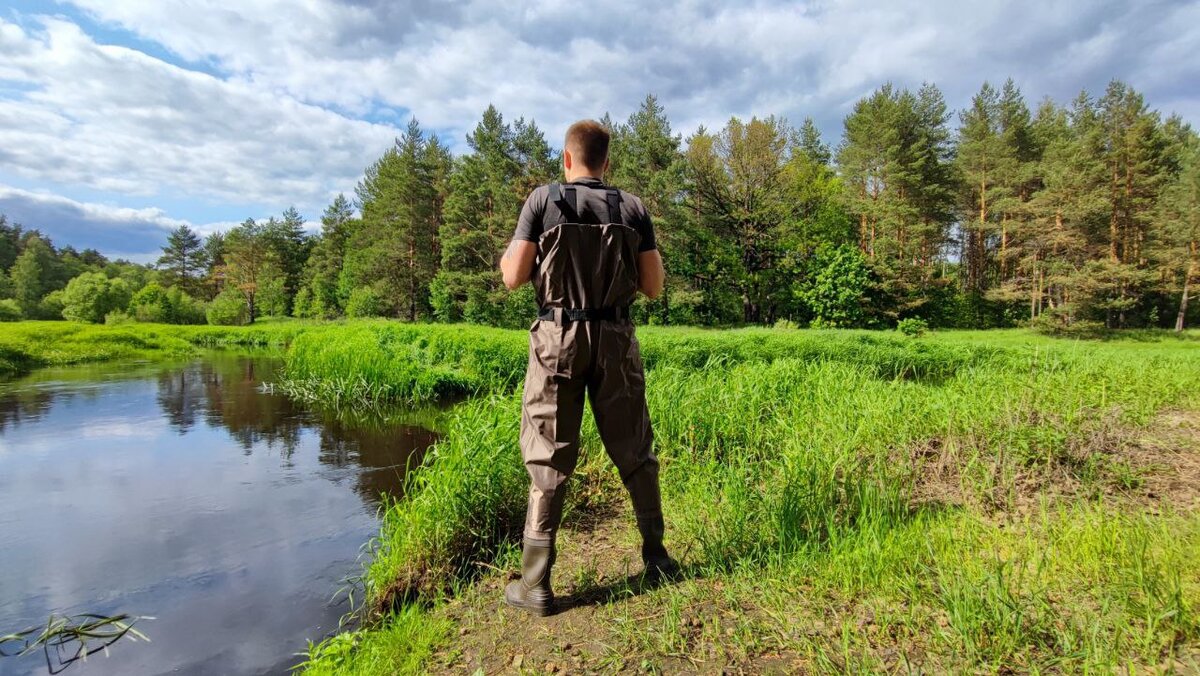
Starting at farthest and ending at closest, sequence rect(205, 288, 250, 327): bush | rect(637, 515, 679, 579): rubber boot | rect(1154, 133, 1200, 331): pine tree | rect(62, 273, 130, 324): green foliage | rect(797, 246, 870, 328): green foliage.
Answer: rect(205, 288, 250, 327): bush, rect(62, 273, 130, 324): green foliage, rect(797, 246, 870, 328): green foliage, rect(1154, 133, 1200, 331): pine tree, rect(637, 515, 679, 579): rubber boot

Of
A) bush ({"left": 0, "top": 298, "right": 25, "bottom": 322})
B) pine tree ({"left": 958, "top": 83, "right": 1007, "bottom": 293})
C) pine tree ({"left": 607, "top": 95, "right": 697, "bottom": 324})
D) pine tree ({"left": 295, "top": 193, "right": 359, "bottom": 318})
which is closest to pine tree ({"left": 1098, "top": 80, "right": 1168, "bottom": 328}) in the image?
pine tree ({"left": 958, "top": 83, "right": 1007, "bottom": 293})

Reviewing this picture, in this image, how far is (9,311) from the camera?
3253 cm

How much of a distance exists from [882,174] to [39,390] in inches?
1433

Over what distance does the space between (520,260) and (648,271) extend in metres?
0.70

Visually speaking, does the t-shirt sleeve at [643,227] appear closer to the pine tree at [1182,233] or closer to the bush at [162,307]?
the pine tree at [1182,233]

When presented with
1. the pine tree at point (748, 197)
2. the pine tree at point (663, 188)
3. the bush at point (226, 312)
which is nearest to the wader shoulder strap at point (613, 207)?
the pine tree at point (663, 188)

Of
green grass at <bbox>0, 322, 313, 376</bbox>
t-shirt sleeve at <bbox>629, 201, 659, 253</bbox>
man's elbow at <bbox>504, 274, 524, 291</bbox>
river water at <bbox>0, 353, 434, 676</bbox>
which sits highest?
t-shirt sleeve at <bbox>629, 201, 659, 253</bbox>

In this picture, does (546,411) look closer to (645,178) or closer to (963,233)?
(645,178)

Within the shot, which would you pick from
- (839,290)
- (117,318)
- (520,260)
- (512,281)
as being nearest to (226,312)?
(117,318)

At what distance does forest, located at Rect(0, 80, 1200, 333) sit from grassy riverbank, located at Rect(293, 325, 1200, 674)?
21.8 m

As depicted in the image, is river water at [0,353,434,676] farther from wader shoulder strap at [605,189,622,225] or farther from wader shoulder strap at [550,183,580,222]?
wader shoulder strap at [605,189,622,225]

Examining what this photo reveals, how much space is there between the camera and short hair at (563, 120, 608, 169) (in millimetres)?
2748

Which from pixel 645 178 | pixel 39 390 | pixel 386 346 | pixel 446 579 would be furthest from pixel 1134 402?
pixel 645 178

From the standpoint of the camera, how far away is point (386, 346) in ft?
47.2
